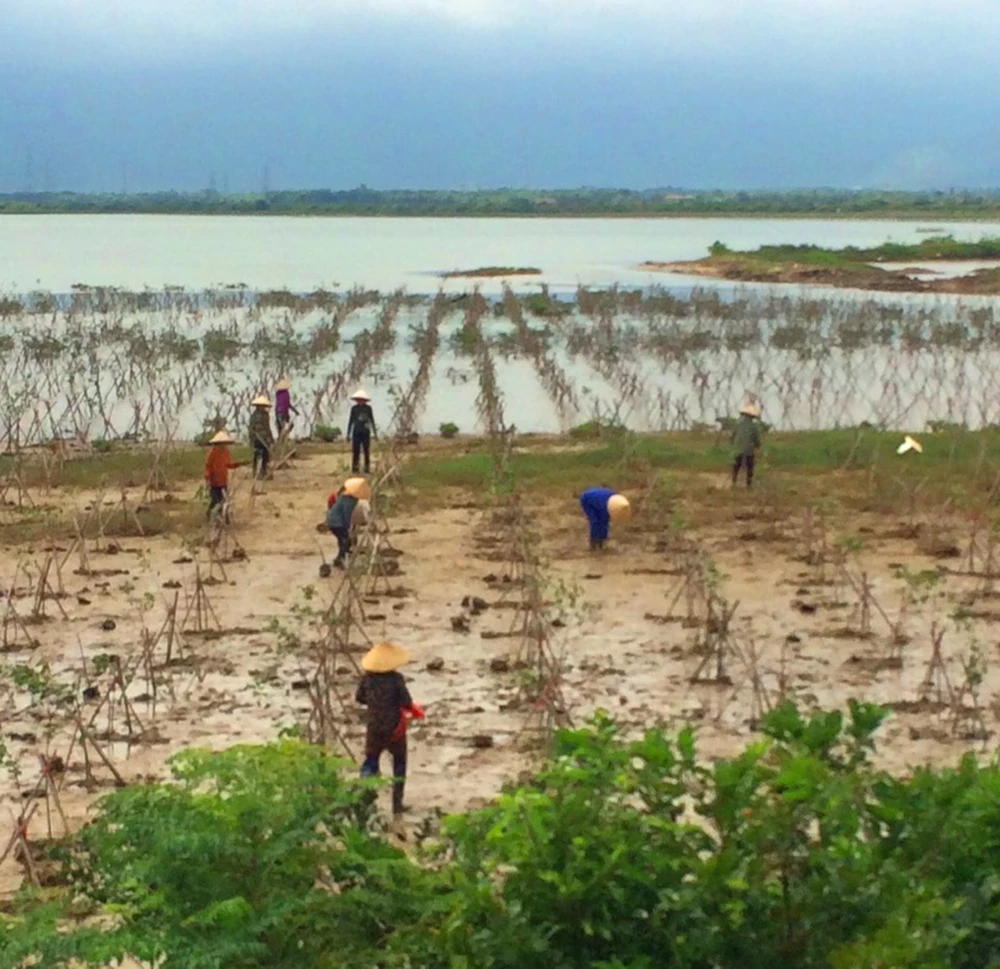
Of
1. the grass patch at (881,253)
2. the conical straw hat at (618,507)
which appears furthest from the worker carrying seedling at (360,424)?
the grass patch at (881,253)

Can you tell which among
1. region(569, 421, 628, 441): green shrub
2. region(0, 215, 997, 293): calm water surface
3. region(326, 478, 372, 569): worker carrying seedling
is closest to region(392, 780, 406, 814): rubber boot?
region(326, 478, 372, 569): worker carrying seedling

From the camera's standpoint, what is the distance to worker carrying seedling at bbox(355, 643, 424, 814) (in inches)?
265

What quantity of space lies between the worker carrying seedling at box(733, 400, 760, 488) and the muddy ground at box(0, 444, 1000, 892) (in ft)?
2.14

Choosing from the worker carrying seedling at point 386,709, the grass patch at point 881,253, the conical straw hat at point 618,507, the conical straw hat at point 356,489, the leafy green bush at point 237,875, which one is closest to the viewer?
the leafy green bush at point 237,875

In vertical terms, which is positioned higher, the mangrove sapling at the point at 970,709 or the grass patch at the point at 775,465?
the grass patch at the point at 775,465

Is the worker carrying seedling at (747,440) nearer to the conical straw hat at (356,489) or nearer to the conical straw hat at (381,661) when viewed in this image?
the conical straw hat at (356,489)

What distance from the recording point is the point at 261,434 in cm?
1408

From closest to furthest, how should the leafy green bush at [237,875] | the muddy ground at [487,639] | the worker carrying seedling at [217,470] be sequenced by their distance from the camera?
the leafy green bush at [237,875]
the muddy ground at [487,639]
the worker carrying seedling at [217,470]

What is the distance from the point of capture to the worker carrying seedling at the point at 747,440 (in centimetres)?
1352

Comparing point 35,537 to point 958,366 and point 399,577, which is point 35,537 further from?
point 958,366

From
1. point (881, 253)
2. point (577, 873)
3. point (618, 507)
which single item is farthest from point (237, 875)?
point (881, 253)

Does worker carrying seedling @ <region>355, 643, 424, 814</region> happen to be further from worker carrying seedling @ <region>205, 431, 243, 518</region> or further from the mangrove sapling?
worker carrying seedling @ <region>205, 431, 243, 518</region>

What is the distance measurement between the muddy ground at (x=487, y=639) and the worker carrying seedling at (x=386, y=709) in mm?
297

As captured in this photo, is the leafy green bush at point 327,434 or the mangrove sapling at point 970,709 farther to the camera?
the leafy green bush at point 327,434
